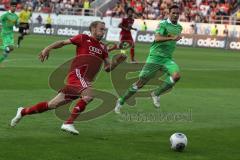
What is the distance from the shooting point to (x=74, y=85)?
11.7 m

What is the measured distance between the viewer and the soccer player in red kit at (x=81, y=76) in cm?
1159

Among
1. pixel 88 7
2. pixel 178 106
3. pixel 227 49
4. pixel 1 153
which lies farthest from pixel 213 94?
pixel 88 7

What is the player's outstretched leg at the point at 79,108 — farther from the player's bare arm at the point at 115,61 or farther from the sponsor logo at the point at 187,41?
the sponsor logo at the point at 187,41

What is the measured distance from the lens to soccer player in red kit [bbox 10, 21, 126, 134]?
11.6 metres

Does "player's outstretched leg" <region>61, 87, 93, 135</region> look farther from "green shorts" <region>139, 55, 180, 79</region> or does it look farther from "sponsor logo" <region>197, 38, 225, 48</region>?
"sponsor logo" <region>197, 38, 225, 48</region>

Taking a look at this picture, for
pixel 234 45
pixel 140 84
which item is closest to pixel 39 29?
pixel 234 45

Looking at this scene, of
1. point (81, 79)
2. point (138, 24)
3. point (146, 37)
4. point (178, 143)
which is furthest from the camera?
point (138, 24)

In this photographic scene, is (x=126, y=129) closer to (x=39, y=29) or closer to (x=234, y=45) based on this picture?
(x=234, y=45)

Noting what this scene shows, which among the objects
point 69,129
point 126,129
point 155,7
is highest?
point 69,129

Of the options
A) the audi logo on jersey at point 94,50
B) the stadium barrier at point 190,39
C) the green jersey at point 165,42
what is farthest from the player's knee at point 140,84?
the stadium barrier at point 190,39

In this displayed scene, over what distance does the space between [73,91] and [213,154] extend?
9.53 ft

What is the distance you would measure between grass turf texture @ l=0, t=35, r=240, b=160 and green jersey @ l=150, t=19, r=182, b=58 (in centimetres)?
141

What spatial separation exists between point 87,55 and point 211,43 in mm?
36942

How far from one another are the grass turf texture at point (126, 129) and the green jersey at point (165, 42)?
1.41 m
